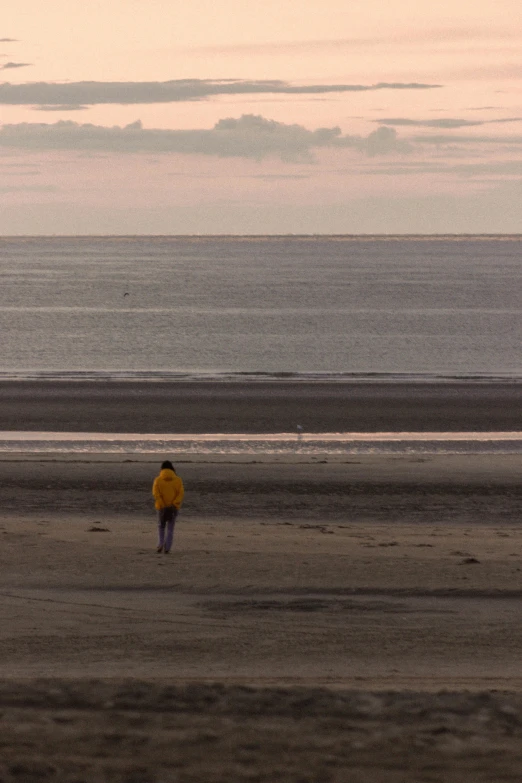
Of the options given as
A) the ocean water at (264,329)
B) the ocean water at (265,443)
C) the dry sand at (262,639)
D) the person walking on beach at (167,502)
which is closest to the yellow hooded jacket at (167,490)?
the person walking on beach at (167,502)

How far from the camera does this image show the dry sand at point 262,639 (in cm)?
788

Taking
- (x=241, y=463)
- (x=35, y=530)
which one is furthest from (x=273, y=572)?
(x=241, y=463)

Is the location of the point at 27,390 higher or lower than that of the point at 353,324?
lower

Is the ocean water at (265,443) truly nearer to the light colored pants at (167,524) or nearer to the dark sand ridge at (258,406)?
the dark sand ridge at (258,406)

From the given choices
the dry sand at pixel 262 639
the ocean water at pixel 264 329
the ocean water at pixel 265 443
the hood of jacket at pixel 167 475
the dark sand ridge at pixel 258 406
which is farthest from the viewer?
the ocean water at pixel 264 329

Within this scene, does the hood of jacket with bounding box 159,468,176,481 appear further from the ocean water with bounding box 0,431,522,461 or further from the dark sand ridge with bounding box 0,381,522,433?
the dark sand ridge with bounding box 0,381,522,433

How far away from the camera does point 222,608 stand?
12516 millimetres

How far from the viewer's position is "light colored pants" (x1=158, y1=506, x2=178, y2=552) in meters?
15.0

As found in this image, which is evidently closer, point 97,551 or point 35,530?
point 97,551

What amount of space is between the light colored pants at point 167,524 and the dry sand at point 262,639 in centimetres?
26

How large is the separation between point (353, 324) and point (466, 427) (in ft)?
147

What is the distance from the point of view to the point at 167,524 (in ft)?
50.1

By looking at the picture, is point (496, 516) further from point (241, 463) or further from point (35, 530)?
point (35, 530)

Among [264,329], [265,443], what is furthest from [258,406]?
[264,329]
